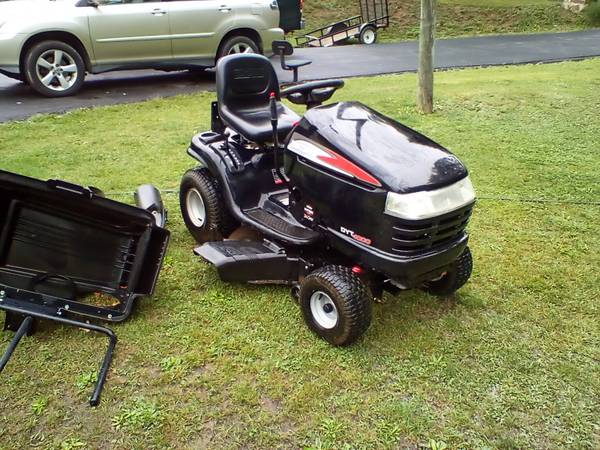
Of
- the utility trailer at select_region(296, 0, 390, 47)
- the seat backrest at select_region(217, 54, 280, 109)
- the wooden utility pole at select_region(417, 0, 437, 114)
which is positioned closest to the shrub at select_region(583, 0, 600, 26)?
the utility trailer at select_region(296, 0, 390, 47)

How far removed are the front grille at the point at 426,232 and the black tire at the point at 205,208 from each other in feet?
4.88

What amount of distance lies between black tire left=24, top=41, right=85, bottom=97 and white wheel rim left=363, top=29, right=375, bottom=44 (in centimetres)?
894

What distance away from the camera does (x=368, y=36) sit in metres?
15.1

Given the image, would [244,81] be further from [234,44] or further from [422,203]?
[234,44]

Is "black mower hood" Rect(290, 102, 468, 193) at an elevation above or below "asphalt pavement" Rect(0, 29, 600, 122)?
above

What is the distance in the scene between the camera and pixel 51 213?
3242 millimetres

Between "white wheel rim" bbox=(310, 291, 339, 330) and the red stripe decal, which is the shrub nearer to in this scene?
the red stripe decal

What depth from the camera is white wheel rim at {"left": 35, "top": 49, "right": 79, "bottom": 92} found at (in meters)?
7.65

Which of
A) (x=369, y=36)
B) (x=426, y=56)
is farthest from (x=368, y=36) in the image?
(x=426, y=56)

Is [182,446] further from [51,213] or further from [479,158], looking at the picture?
[479,158]

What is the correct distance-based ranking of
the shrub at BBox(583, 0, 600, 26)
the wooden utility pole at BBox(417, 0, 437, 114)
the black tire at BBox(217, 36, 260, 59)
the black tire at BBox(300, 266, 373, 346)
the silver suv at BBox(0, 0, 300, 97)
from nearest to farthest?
1. the black tire at BBox(300, 266, 373, 346)
2. the wooden utility pole at BBox(417, 0, 437, 114)
3. the silver suv at BBox(0, 0, 300, 97)
4. the black tire at BBox(217, 36, 260, 59)
5. the shrub at BBox(583, 0, 600, 26)

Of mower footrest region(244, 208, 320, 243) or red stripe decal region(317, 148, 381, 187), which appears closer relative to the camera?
red stripe decal region(317, 148, 381, 187)

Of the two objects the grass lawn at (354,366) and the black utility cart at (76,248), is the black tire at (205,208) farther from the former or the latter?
the black utility cart at (76,248)

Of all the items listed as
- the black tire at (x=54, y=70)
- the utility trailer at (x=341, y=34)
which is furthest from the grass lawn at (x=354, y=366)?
the utility trailer at (x=341, y=34)
